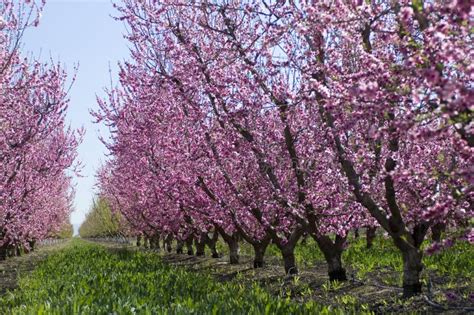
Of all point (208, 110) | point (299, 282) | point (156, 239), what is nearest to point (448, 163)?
point (299, 282)

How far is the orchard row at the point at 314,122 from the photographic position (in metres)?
3.58

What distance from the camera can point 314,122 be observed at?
9828 mm

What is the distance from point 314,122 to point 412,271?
3.46 m

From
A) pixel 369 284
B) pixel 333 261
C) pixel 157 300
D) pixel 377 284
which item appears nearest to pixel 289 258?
pixel 333 261

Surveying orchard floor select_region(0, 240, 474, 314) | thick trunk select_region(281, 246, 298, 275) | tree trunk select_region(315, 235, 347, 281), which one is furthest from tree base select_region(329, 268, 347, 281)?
thick trunk select_region(281, 246, 298, 275)

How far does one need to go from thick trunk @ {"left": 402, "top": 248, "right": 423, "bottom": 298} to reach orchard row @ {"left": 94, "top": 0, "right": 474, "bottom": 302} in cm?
2

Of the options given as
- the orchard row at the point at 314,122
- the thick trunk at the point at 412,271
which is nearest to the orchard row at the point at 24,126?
the orchard row at the point at 314,122

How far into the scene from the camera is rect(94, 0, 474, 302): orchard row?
358cm

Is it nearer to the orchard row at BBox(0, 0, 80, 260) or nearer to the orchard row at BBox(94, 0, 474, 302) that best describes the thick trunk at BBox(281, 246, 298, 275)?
the orchard row at BBox(94, 0, 474, 302)

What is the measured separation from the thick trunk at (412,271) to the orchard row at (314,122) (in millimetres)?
16

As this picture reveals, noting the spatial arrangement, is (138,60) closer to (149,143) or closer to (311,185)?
(149,143)

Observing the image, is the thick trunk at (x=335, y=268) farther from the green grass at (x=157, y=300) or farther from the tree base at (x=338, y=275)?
the green grass at (x=157, y=300)

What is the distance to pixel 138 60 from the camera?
1245cm

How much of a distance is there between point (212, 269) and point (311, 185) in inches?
240
